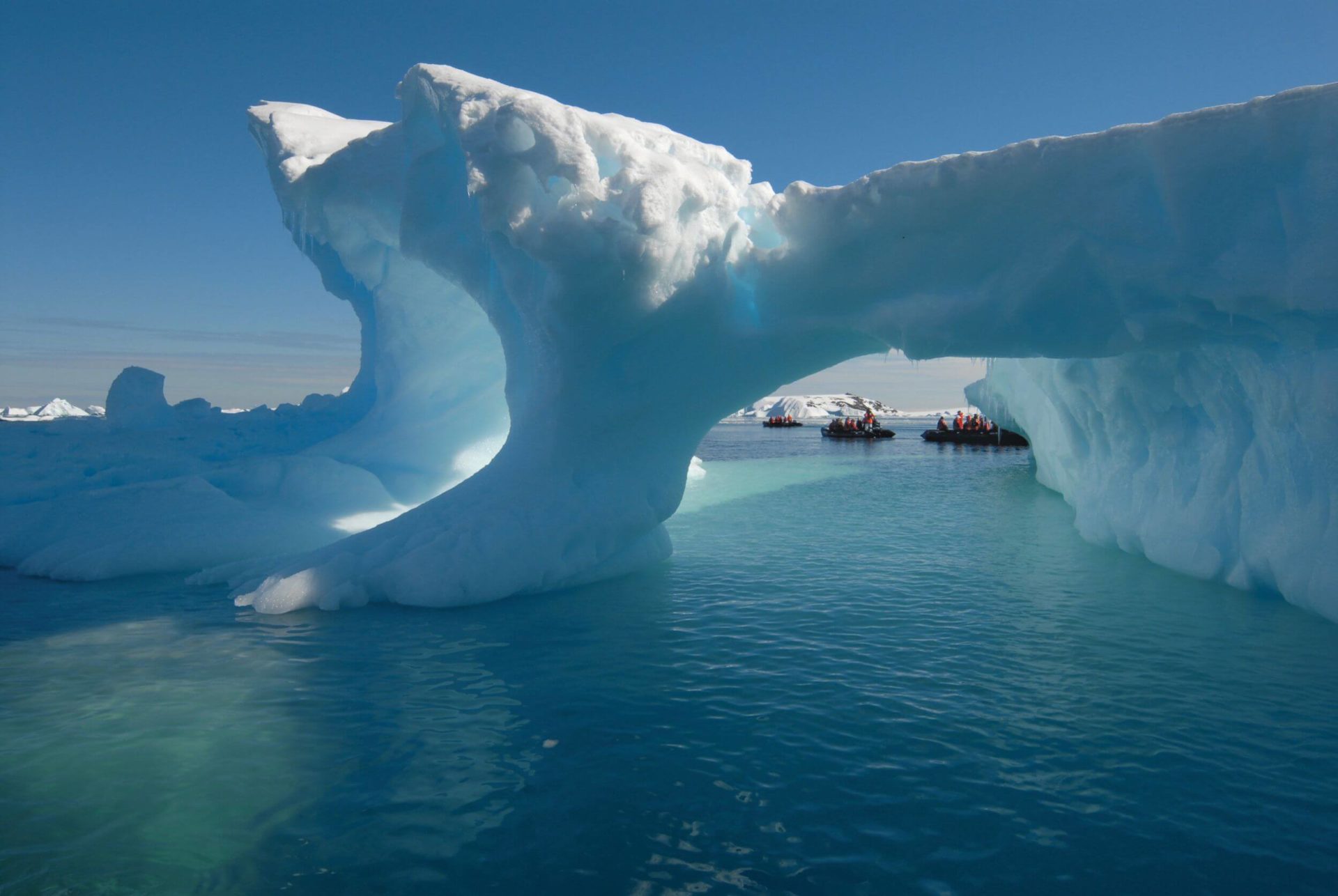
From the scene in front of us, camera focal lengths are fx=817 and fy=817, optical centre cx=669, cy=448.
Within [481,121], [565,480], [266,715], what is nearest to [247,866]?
[266,715]

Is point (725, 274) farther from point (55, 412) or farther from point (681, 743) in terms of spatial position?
point (55, 412)

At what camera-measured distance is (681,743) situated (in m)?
5.15

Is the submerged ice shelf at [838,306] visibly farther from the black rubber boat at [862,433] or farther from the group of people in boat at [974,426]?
the black rubber boat at [862,433]

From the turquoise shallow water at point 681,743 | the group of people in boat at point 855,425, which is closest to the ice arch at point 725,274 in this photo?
the turquoise shallow water at point 681,743

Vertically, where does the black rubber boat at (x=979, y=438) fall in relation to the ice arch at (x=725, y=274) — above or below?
below

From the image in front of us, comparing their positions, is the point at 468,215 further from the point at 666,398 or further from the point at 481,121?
the point at 666,398

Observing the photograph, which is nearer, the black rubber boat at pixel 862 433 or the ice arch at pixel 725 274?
the ice arch at pixel 725 274

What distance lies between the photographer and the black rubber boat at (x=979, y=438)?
41812 millimetres

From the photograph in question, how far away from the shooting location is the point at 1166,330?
26.7 feet

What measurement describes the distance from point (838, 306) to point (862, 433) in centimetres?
4524

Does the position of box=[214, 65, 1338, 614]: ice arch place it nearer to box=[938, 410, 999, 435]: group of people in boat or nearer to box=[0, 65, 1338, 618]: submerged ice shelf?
box=[0, 65, 1338, 618]: submerged ice shelf

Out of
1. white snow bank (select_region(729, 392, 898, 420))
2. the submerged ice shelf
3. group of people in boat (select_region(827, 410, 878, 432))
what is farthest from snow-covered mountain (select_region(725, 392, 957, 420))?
the submerged ice shelf

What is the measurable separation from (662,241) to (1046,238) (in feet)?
12.9

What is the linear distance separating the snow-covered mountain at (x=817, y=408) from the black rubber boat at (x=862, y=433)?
39.7 m
